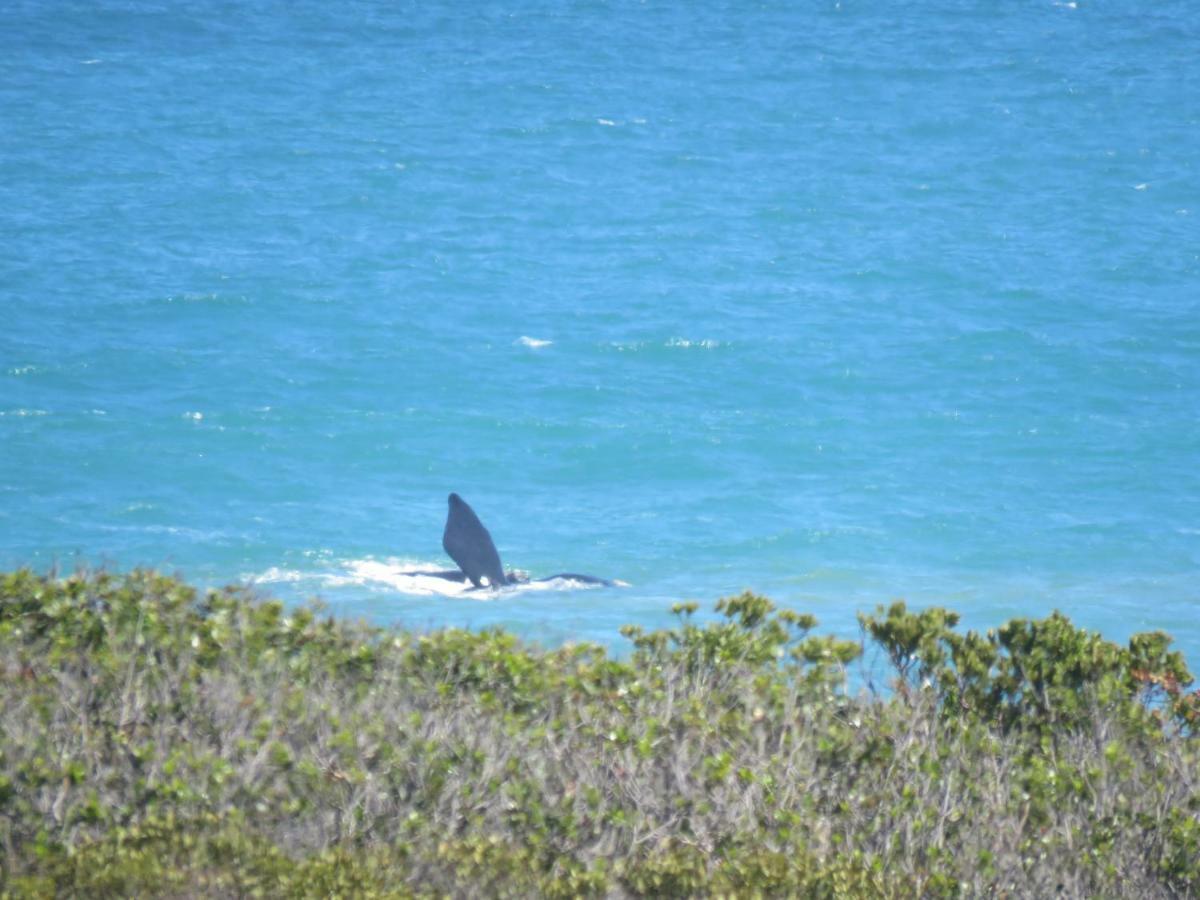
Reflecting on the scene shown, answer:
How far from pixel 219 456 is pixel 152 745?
17144mm

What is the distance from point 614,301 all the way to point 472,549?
14170 millimetres

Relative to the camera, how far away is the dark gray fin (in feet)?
50.3

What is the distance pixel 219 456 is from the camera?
74.3 ft

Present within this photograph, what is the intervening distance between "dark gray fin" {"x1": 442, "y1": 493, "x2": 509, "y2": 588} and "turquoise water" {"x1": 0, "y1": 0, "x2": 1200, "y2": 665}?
34 cm

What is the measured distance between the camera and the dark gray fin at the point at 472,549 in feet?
50.3

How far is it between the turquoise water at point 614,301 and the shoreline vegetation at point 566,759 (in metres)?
7.40

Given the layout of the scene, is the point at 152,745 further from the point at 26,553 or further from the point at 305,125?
the point at 305,125

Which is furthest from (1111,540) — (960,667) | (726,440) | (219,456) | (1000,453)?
(960,667)

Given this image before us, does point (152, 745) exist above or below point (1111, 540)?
below

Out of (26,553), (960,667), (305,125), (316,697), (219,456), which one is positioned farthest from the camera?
(305,125)

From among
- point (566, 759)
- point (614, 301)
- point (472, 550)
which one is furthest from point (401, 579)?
point (614, 301)

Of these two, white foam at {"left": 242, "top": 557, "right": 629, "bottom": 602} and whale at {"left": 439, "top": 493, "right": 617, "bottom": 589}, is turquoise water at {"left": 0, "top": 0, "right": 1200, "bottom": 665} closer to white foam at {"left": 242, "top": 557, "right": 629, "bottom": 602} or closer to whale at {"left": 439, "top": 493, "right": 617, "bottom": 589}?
white foam at {"left": 242, "top": 557, "right": 629, "bottom": 602}

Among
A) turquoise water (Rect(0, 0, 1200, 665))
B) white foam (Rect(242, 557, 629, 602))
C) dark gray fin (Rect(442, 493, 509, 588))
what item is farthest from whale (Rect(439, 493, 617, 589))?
turquoise water (Rect(0, 0, 1200, 665))

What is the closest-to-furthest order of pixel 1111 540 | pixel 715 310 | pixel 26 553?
pixel 26 553, pixel 1111 540, pixel 715 310
